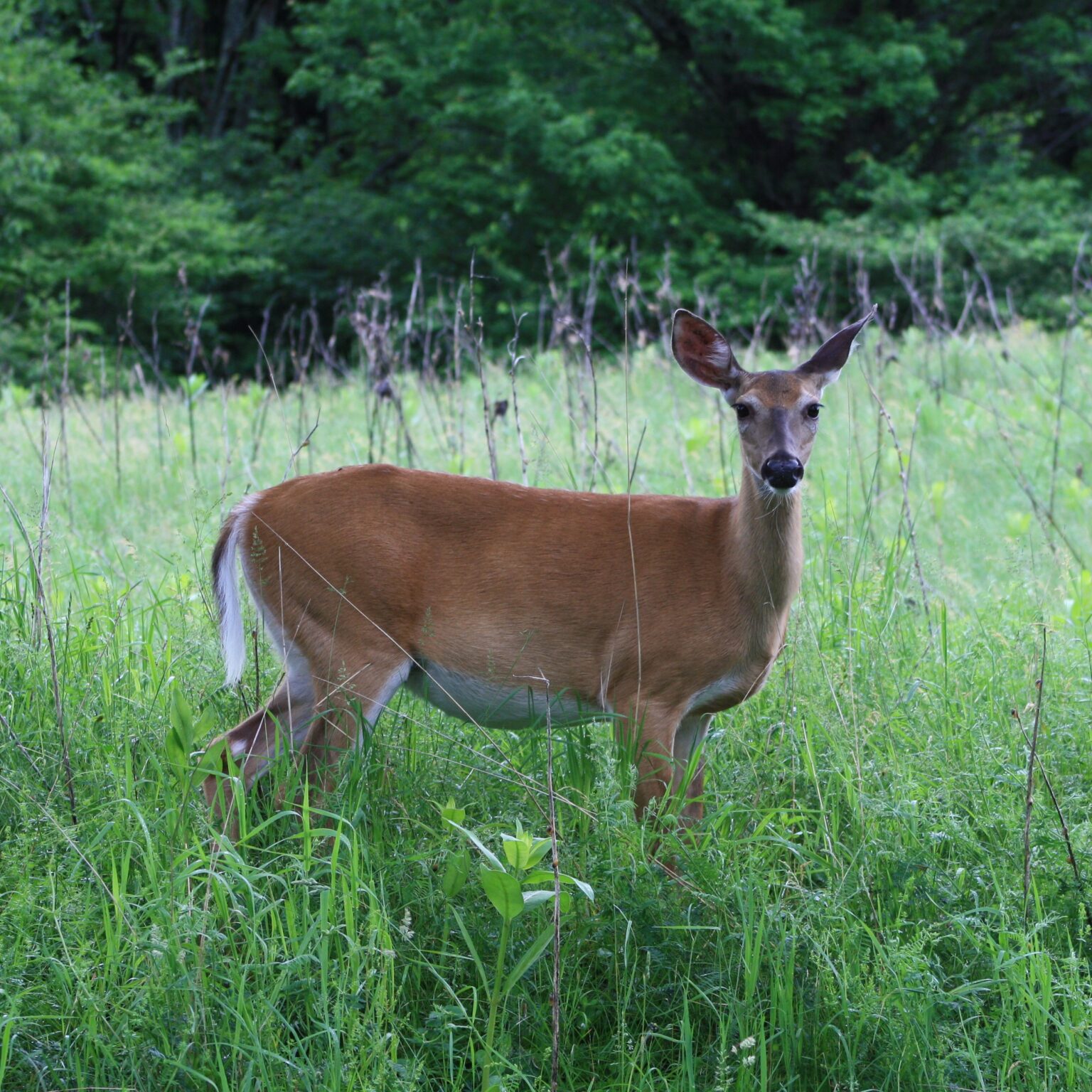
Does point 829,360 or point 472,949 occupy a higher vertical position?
point 829,360

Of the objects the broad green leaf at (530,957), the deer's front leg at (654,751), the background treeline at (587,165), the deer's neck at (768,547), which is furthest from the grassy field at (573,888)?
the background treeline at (587,165)

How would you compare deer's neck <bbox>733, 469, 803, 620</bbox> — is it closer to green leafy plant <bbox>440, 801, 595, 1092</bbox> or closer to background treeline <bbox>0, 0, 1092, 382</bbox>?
green leafy plant <bbox>440, 801, 595, 1092</bbox>

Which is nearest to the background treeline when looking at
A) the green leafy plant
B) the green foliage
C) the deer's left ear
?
the green foliage

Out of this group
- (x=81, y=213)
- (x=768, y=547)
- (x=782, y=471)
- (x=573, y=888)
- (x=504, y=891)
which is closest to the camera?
(x=504, y=891)

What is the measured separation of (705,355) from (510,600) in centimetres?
86

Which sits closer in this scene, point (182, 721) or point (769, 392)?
point (182, 721)

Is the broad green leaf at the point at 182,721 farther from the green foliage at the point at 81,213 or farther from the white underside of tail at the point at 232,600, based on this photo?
the green foliage at the point at 81,213

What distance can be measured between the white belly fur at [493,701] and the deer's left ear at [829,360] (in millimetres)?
1036

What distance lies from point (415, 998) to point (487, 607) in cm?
107

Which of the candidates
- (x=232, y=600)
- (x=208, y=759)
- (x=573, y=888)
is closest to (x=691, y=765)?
(x=573, y=888)

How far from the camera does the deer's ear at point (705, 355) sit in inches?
134

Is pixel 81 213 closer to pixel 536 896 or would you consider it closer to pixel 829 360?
pixel 829 360

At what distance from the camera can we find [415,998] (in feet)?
7.64

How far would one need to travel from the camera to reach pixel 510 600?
3188 millimetres
